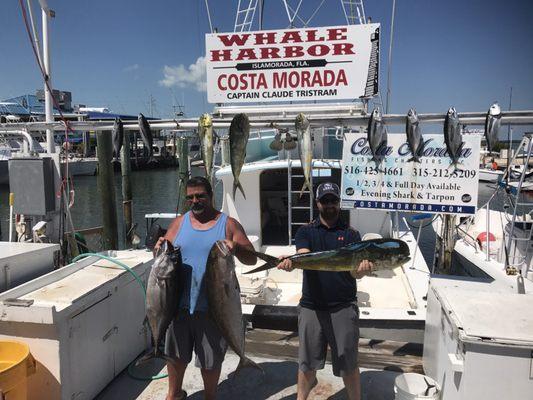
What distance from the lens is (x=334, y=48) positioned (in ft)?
15.0

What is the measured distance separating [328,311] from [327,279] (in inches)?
8.5

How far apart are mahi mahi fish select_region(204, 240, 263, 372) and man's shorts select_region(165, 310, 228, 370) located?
107mm

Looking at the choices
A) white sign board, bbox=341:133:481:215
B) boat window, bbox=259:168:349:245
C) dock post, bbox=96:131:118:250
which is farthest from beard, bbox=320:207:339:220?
dock post, bbox=96:131:118:250

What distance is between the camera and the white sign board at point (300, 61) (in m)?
4.57

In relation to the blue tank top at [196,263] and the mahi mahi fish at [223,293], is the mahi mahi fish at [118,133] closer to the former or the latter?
the blue tank top at [196,263]

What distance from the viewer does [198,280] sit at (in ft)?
8.59

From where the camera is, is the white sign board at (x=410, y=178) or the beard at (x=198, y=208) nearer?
the beard at (x=198, y=208)

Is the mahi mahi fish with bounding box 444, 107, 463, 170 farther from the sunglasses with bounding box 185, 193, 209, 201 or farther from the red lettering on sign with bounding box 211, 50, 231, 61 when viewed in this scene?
the red lettering on sign with bounding box 211, 50, 231, 61

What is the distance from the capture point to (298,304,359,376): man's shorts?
263 centimetres

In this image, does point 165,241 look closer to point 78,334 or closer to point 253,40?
point 78,334

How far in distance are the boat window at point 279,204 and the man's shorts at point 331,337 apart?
189 inches

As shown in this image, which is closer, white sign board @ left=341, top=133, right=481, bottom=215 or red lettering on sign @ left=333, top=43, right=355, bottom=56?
white sign board @ left=341, top=133, right=481, bottom=215

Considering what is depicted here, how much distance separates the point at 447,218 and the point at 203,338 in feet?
14.0

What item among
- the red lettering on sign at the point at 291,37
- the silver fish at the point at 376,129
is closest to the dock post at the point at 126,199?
the red lettering on sign at the point at 291,37
